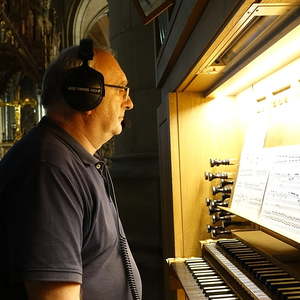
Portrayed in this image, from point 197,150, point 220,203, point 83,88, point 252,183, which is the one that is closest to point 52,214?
point 83,88

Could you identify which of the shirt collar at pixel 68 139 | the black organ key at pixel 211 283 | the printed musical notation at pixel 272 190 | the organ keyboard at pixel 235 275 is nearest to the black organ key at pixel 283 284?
the organ keyboard at pixel 235 275

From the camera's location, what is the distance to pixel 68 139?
3.57 feet

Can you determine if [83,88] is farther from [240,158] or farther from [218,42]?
[240,158]

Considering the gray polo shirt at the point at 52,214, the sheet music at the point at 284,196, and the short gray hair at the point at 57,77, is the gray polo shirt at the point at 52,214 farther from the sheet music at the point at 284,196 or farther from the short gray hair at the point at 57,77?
the sheet music at the point at 284,196

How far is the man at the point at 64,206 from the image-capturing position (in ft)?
2.90

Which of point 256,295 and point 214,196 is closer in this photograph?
point 256,295

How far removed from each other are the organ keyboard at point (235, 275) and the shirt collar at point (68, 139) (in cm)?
77

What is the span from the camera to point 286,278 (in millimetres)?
1303

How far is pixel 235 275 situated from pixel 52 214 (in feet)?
2.97

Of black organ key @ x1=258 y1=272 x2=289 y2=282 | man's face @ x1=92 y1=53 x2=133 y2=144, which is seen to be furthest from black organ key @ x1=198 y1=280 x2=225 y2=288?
man's face @ x1=92 y1=53 x2=133 y2=144

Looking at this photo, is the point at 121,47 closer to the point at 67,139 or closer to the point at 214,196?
the point at 214,196

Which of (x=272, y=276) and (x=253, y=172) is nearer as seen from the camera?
(x=272, y=276)

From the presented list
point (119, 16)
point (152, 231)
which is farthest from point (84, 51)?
point (119, 16)

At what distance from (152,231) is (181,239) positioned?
7.31ft
